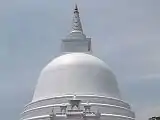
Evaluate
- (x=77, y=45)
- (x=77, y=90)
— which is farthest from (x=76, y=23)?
(x=77, y=90)

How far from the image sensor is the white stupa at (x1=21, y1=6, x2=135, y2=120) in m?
62.9

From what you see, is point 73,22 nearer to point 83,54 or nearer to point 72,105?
point 83,54

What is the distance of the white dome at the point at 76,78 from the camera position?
64.9 m

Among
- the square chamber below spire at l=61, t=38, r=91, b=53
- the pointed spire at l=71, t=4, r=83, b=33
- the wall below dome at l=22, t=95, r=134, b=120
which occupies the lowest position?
the wall below dome at l=22, t=95, r=134, b=120

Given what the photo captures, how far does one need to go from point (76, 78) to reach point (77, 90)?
1.91m

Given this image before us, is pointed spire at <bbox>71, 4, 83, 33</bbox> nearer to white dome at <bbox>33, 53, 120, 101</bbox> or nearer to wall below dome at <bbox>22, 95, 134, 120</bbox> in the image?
white dome at <bbox>33, 53, 120, 101</bbox>

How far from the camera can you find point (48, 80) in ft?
218

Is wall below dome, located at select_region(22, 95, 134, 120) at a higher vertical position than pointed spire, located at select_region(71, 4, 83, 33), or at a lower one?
lower

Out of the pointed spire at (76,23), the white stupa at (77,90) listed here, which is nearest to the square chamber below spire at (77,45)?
the white stupa at (77,90)

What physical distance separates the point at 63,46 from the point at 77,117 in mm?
15821

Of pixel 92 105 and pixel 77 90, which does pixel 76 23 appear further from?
pixel 92 105

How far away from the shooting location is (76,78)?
215ft

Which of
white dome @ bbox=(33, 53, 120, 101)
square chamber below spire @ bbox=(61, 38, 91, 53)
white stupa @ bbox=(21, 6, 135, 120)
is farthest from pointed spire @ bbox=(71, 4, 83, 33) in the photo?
white dome @ bbox=(33, 53, 120, 101)

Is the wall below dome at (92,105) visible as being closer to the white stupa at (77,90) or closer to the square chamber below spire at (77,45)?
the white stupa at (77,90)
